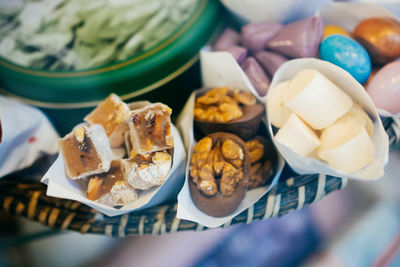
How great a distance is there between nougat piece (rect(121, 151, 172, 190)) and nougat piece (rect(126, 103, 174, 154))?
0.03 metres

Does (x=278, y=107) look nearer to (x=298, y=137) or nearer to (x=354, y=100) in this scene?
(x=298, y=137)

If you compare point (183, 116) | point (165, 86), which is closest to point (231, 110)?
point (183, 116)

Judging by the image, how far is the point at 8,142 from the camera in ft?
3.42

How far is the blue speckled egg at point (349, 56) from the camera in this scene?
973 millimetres

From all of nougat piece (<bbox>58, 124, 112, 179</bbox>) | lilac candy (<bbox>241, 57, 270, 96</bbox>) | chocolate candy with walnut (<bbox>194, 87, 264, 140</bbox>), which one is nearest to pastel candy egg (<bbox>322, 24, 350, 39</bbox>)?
lilac candy (<bbox>241, 57, 270, 96</bbox>)

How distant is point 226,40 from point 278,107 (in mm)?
411

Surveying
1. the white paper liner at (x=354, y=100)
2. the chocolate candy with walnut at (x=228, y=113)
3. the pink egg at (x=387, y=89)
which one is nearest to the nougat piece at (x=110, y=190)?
the chocolate candy with walnut at (x=228, y=113)

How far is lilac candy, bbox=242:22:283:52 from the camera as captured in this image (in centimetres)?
116

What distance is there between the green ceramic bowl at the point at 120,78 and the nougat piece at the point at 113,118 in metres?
0.16

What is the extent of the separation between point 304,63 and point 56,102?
35.6 inches

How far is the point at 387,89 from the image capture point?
3.07ft

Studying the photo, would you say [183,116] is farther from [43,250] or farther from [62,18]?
[43,250]

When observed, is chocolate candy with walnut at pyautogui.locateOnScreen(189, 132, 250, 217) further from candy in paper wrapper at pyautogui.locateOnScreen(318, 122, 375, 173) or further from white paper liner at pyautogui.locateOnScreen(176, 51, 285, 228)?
candy in paper wrapper at pyautogui.locateOnScreen(318, 122, 375, 173)

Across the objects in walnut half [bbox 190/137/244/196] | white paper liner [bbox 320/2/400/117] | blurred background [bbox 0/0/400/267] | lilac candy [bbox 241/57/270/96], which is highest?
white paper liner [bbox 320/2/400/117]
